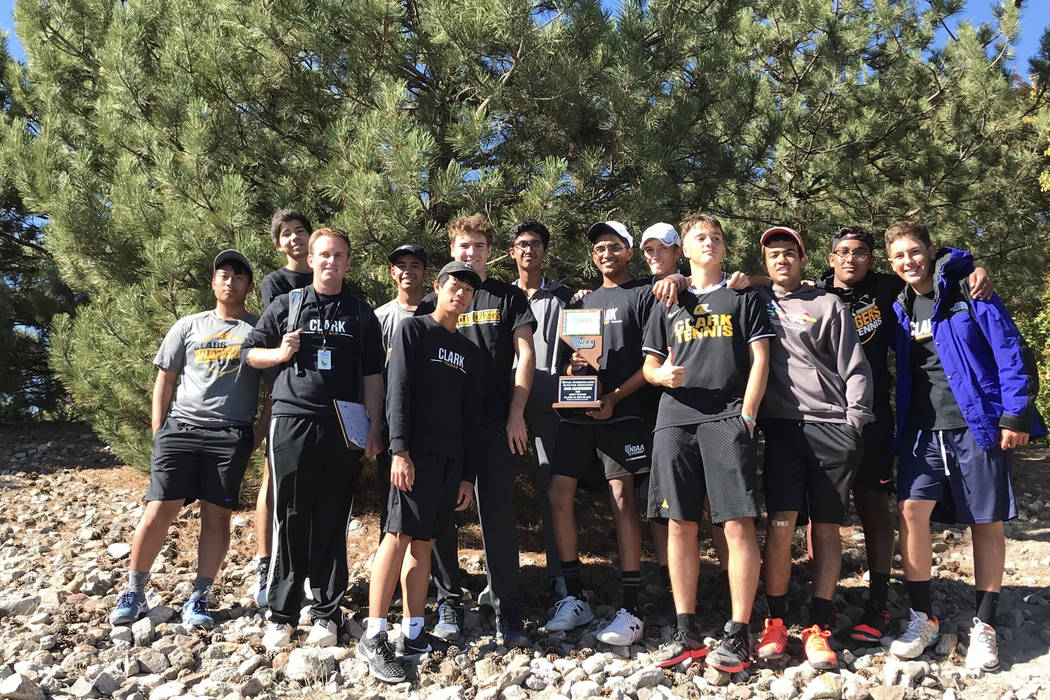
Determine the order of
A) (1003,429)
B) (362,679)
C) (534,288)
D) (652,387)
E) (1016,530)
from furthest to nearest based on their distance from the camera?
(1016,530), (534,288), (652,387), (1003,429), (362,679)

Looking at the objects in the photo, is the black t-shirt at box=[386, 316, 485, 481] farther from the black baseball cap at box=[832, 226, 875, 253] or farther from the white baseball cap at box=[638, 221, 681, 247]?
the black baseball cap at box=[832, 226, 875, 253]

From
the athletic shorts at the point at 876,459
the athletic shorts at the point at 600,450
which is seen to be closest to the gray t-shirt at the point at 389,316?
the athletic shorts at the point at 600,450

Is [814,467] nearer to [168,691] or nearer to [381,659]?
[381,659]

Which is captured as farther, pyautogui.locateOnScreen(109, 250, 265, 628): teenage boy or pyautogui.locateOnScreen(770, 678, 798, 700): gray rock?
pyautogui.locateOnScreen(109, 250, 265, 628): teenage boy

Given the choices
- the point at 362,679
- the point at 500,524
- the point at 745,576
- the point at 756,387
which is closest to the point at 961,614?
the point at 745,576

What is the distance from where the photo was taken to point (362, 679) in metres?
3.32

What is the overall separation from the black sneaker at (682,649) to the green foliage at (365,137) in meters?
2.16

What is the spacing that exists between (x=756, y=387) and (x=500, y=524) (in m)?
1.36

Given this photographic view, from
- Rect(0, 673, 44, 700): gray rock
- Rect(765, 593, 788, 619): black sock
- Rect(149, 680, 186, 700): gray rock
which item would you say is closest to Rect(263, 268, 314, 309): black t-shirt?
Rect(149, 680, 186, 700): gray rock

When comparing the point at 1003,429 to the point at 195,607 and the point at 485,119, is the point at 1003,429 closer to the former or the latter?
the point at 485,119

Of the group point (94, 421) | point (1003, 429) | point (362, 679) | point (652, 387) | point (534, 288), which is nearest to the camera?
point (362, 679)

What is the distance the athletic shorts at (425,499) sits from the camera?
3.42 metres

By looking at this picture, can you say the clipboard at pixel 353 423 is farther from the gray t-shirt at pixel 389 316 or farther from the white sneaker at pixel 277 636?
the white sneaker at pixel 277 636

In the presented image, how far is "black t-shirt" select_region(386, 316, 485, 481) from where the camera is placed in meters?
3.47
